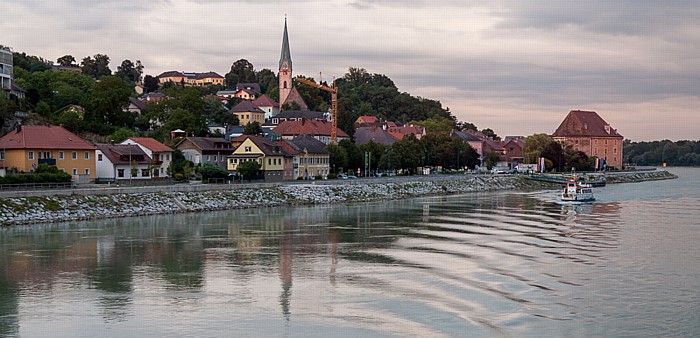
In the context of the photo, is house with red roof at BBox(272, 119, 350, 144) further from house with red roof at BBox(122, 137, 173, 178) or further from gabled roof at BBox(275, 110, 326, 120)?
house with red roof at BBox(122, 137, 173, 178)

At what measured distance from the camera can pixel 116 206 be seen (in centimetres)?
4266

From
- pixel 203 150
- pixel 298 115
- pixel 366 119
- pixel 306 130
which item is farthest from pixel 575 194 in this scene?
pixel 366 119

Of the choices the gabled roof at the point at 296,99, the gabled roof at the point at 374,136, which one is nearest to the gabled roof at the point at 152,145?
the gabled roof at the point at 374,136

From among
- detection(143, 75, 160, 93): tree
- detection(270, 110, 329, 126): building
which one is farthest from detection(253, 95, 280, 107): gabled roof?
detection(143, 75, 160, 93): tree

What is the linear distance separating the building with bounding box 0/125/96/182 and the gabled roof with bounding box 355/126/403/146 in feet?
147

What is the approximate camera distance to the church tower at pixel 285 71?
127688 mm

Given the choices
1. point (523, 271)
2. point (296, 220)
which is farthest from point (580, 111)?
point (523, 271)

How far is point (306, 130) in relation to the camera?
87.3m

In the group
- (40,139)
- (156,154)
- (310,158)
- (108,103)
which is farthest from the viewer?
(310,158)

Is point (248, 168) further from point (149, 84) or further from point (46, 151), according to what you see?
point (149, 84)

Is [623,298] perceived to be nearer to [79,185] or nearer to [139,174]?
[79,185]

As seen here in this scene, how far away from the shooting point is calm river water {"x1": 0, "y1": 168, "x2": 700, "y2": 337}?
18719 mm

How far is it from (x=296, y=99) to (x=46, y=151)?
242 feet

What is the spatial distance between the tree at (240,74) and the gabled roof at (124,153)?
106579mm
